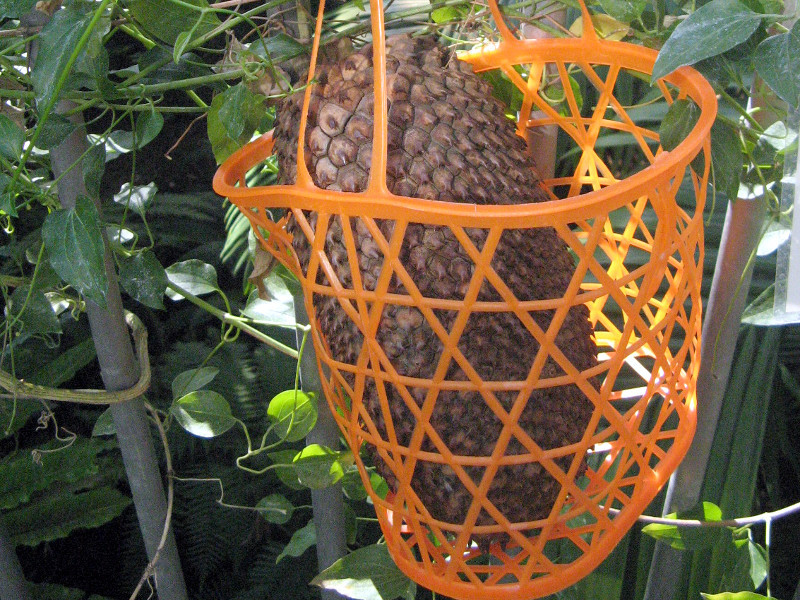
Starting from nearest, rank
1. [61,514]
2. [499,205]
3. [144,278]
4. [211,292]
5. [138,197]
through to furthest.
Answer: [499,205] < [144,278] < [138,197] < [211,292] < [61,514]

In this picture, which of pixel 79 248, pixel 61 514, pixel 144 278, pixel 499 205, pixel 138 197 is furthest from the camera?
pixel 61 514

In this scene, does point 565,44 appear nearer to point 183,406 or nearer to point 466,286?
point 466,286

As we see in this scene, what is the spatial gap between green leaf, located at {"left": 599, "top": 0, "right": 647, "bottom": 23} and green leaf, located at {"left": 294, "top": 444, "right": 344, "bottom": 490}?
1.25 ft

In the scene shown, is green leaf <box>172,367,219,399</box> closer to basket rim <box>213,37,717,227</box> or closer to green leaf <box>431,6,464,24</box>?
basket rim <box>213,37,717,227</box>

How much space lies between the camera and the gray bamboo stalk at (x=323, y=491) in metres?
0.60

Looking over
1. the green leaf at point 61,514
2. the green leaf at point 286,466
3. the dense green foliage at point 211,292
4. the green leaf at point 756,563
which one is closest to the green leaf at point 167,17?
the dense green foliage at point 211,292

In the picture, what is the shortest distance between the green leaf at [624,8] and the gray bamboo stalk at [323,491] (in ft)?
1.00

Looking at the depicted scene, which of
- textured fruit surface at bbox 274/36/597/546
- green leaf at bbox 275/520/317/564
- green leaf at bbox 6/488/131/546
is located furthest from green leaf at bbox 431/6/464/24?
green leaf at bbox 6/488/131/546

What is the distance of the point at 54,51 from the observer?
1.25ft

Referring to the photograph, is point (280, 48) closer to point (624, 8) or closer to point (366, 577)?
point (624, 8)

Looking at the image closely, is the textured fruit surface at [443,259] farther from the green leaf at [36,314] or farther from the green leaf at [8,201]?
the green leaf at [36,314]

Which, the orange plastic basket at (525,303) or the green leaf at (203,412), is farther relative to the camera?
the green leaf at (203,412)

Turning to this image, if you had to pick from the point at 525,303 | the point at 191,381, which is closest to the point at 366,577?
the point at 191,381

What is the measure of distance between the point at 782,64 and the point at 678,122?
86 mm
